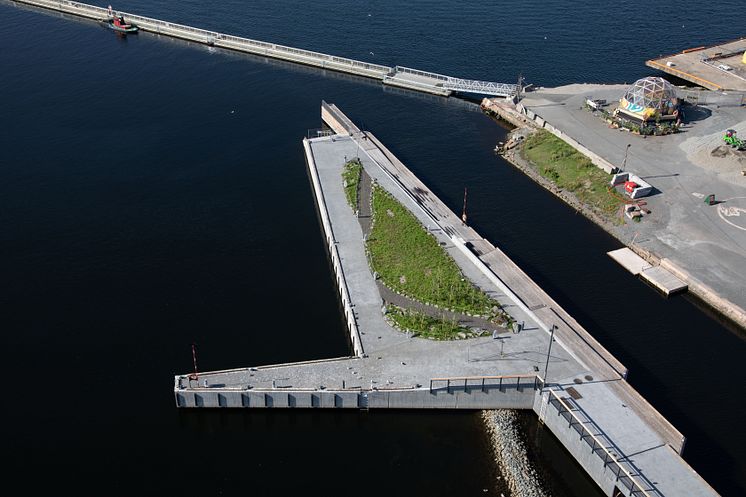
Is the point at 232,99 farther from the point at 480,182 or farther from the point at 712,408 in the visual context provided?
the point at 712,408

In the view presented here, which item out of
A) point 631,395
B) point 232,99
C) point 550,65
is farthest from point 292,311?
point 550,65

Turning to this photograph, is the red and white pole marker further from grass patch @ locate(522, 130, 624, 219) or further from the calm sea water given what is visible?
grass patch @ locate(522, 130, 624, 219)

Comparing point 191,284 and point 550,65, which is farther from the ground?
point 550,65

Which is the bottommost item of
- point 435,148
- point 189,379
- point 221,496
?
point 221,496

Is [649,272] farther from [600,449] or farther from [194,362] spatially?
[194,362]

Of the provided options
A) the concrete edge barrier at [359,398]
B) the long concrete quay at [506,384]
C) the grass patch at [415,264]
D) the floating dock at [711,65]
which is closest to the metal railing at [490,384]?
the long concrete quay at [506,384]

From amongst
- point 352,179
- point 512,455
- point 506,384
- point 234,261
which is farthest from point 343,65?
point 512,455
